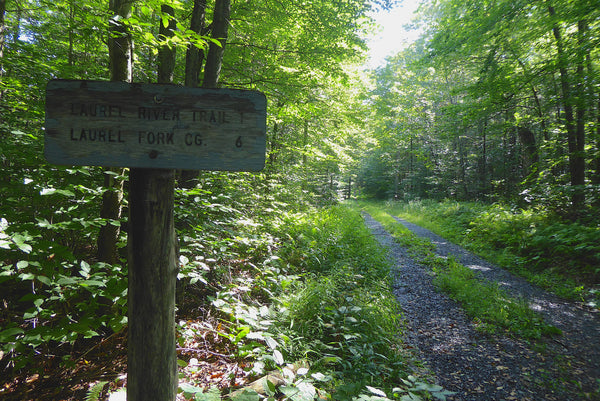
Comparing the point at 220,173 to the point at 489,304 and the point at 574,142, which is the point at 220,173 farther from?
the point at 574,142

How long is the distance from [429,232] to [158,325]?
1318cm

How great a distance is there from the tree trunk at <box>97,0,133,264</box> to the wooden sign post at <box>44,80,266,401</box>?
156 cm

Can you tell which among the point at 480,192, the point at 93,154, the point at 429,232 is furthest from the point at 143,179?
the point at 480,192

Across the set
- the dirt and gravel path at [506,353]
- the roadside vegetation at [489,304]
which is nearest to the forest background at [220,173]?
the dirt and gravel path at [506,353]

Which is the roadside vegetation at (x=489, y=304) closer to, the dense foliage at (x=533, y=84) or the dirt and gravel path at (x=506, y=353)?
the dirt and gravel path at (x=506, y=353)

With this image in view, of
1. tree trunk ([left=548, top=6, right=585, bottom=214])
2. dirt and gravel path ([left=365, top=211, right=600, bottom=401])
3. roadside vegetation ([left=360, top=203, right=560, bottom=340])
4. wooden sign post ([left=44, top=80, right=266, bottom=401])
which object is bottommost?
dirt and gravel path ([left=365, top=211, right=600, bottom=401])

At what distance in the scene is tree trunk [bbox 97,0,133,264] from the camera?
9.60 feet

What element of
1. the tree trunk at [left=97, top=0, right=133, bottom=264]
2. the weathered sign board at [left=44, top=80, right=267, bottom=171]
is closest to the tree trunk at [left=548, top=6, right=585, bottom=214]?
the weathered sign board at [left=44, top=80, right=267, bottom=171]

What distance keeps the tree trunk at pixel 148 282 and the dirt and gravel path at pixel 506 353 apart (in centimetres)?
337

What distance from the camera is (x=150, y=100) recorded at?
4.77 feet

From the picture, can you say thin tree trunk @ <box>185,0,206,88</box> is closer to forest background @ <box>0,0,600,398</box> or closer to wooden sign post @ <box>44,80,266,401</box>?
forest background @ <box>0,0,600,398</box>

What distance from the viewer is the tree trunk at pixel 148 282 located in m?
1.56

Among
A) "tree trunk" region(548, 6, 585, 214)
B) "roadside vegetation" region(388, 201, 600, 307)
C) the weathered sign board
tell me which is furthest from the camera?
"tree trunk" region(548, 6, 585, 214)

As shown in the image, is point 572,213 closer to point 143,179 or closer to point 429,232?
point 429,232
